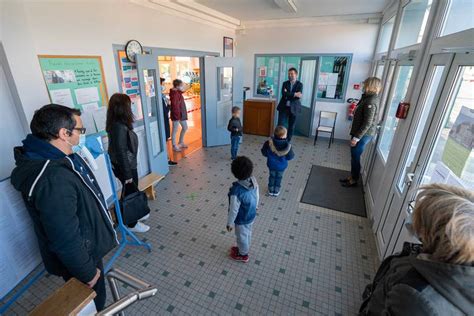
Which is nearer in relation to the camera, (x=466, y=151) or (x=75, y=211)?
(x=75, y=211)

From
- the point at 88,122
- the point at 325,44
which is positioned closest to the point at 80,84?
the point at 88,122

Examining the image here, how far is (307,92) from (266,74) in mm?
1262

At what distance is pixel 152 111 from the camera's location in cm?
395

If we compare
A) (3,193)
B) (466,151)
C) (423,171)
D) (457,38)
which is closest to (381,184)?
(423,171)

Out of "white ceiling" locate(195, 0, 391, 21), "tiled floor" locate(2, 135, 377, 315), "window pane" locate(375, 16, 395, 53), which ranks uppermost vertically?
"white ceiling" locate(195, 0, 391, 21)

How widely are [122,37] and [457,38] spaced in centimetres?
354

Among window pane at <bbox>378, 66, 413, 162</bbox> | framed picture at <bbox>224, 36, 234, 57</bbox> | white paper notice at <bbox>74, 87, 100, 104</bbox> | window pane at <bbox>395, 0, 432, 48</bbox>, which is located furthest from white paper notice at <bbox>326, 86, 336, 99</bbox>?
white paper notice at <bbox>74, 87, 100, 104</bbox>

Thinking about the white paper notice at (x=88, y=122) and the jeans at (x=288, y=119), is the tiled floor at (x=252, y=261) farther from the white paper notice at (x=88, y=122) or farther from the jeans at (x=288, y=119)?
the jeans at (x=288, y=119)

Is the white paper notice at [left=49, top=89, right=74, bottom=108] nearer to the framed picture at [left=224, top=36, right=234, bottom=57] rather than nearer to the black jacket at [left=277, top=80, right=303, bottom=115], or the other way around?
the black jacket at [left=277, top=80, right=303, bottom=115]

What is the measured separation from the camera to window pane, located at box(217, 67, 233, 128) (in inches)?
206

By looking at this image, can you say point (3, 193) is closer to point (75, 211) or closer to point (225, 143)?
point (75, 211)

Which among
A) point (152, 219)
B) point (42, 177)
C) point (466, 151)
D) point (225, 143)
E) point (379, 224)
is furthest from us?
point (225, 143)

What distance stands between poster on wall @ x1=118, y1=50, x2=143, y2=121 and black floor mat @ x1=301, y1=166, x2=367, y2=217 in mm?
2959

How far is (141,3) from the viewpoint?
3301 mm
